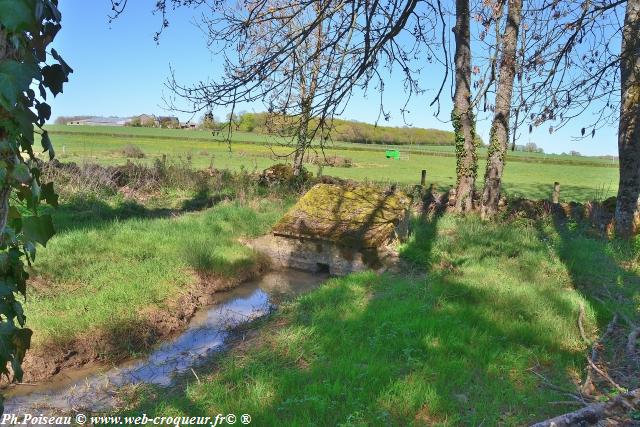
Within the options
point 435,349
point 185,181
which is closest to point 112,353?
point 435,349

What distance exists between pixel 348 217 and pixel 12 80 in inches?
355

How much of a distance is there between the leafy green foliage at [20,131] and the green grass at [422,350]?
256 cm

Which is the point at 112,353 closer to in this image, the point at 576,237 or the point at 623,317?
the point at 623,317

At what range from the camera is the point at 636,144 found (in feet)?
31.1

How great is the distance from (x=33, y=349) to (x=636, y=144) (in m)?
10.3

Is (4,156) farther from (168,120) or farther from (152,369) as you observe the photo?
(152,369)

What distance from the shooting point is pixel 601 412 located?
3.52m

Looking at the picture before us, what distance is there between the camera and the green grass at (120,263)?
6.49m

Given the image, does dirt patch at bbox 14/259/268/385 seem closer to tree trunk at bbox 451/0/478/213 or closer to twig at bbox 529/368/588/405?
twig at bbox 529/368/588/405

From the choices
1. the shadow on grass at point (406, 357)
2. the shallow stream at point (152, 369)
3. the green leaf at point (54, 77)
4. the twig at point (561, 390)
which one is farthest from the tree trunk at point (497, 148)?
the green leaf at point (54, 77)

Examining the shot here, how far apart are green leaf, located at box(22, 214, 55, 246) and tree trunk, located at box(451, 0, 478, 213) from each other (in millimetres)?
10567

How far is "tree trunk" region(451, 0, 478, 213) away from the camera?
37.3 ft

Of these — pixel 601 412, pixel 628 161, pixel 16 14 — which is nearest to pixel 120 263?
pixel 601 412

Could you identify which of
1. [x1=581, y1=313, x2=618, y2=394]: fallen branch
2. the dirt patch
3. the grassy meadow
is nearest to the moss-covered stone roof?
the grassy meadow
